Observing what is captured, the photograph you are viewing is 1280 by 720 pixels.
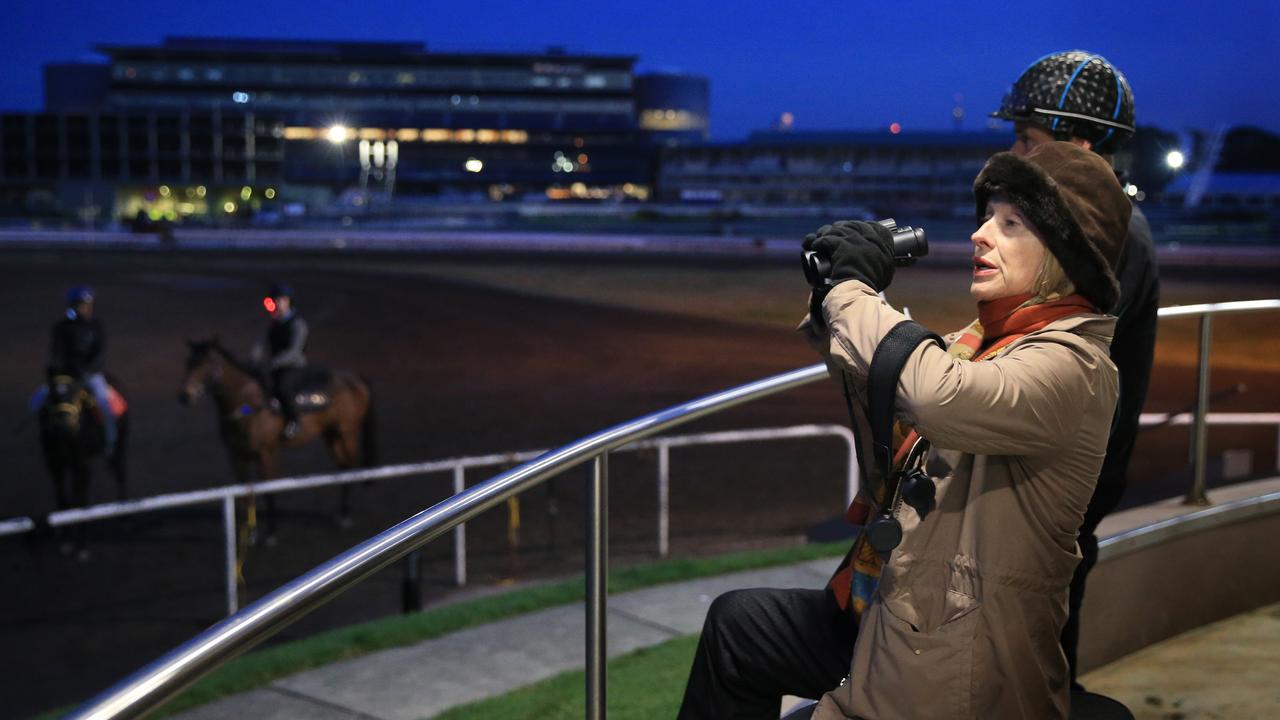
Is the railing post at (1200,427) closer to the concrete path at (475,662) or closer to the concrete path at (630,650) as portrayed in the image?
the concrete path at (630,650)

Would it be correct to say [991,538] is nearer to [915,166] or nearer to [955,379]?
[955,379]

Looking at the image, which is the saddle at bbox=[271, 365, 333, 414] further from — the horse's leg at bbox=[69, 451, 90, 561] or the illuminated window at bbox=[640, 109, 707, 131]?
the illuminated window at bbox=[640, 109, 707, 131]

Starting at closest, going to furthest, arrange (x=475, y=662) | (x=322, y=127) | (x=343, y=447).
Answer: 1. (x=475, y=662)
2. (x=343, y=447)
3. (x=322, y=127)

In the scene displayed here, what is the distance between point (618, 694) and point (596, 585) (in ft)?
8.27

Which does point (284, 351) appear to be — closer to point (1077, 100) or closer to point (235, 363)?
point (235, 363)

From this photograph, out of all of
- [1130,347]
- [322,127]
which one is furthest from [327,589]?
→ [322,127]

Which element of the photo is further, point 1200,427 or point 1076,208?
point 1200,427

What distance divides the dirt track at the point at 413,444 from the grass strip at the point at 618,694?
3.84 metres

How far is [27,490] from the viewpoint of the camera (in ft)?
40.1

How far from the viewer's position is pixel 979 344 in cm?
196

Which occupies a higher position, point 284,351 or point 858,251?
point 858,251

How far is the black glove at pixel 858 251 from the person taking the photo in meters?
1.81

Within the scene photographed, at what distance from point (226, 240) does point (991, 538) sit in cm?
5305

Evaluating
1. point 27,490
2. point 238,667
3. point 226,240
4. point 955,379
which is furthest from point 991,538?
point 226,240
